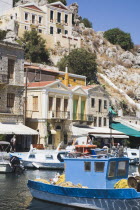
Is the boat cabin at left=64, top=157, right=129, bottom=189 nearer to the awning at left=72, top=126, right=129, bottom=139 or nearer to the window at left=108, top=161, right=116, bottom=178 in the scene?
the window at left=108, top=161, right=116, bottom=178

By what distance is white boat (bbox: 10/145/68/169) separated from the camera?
129ft

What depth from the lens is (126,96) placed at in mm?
81312

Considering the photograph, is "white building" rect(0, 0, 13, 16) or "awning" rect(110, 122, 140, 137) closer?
"awning" rect(110, 122, 140, 137)

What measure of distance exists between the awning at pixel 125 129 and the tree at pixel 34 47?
21.7 meters

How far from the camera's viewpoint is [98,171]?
2306 cm

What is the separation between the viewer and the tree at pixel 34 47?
75.2 meters

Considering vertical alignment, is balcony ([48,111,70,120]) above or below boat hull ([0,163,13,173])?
above

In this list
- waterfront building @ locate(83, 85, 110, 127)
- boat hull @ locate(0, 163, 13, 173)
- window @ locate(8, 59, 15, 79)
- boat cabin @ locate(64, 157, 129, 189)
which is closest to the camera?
boat cabin @ locate(64, 157, 129, 189)

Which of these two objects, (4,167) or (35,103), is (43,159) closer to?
(4,167)

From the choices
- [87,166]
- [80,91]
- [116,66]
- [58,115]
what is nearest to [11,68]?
[58,115]

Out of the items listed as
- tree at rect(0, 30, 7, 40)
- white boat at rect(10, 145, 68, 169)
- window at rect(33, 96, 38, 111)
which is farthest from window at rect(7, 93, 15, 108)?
tree at rect(0, 30, 7, 40)

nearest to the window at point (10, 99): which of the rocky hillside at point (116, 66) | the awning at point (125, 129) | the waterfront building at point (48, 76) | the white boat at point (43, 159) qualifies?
the waterfront building at point (48, 76)

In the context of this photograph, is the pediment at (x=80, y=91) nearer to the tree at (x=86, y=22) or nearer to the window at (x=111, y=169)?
the window at (x=111, y=169)

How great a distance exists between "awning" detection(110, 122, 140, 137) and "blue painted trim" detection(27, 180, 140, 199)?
36767 mm
